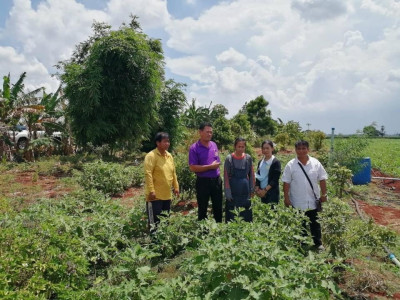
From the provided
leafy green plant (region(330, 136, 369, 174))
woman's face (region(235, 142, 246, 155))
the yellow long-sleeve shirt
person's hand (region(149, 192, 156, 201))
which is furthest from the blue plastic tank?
person's hand (region(149, 192, 156, 201))

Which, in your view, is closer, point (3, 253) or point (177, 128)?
point (3, 253)

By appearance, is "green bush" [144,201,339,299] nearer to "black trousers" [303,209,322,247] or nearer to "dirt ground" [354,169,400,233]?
"black trousers" [303,209,322,247]

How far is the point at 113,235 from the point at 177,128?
530 inches

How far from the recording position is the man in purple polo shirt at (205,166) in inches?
191

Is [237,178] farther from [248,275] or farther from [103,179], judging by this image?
[103,179]

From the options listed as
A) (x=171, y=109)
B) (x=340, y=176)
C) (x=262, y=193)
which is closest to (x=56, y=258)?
(x=262, y=193)

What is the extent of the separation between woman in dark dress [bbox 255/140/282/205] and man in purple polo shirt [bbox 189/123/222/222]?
2.01 feet

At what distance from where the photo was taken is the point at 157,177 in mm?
4875

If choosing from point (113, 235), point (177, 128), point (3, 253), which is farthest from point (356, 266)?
point (177, 128)

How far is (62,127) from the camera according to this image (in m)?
15.7

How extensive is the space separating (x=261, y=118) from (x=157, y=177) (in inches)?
984

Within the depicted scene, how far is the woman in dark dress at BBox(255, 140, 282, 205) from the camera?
16.1ft

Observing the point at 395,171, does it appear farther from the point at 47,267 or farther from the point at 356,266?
the point at 47,267

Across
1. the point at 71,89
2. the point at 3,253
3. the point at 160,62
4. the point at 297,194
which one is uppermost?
the point at 160,62
